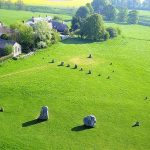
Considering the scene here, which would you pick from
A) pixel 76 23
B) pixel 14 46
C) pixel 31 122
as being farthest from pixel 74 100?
pixel 76 23

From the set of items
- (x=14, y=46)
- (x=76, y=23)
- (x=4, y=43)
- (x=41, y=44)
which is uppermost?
(x=4, y=43)

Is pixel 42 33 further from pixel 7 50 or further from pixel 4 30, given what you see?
pixel 7 50

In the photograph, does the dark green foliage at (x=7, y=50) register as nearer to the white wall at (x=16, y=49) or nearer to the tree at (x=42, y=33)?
the white wall at (x=16, y=49)

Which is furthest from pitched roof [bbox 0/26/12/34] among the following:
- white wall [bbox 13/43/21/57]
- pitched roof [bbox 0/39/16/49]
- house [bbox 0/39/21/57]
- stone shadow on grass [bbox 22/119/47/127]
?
stone shadow on grass [bbox 22/119/47/127]

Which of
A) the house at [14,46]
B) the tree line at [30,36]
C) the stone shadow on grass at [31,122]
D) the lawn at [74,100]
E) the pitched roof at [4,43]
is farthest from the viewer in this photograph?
the tree line at [30,36]

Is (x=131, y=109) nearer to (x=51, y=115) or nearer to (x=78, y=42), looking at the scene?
(x=51, y=115)

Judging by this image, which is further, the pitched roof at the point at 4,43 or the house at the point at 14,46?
the pitched roof at the point at 4,43

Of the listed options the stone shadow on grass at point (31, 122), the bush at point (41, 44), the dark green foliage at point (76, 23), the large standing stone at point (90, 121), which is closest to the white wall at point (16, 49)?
the bush at point (41, 44)
